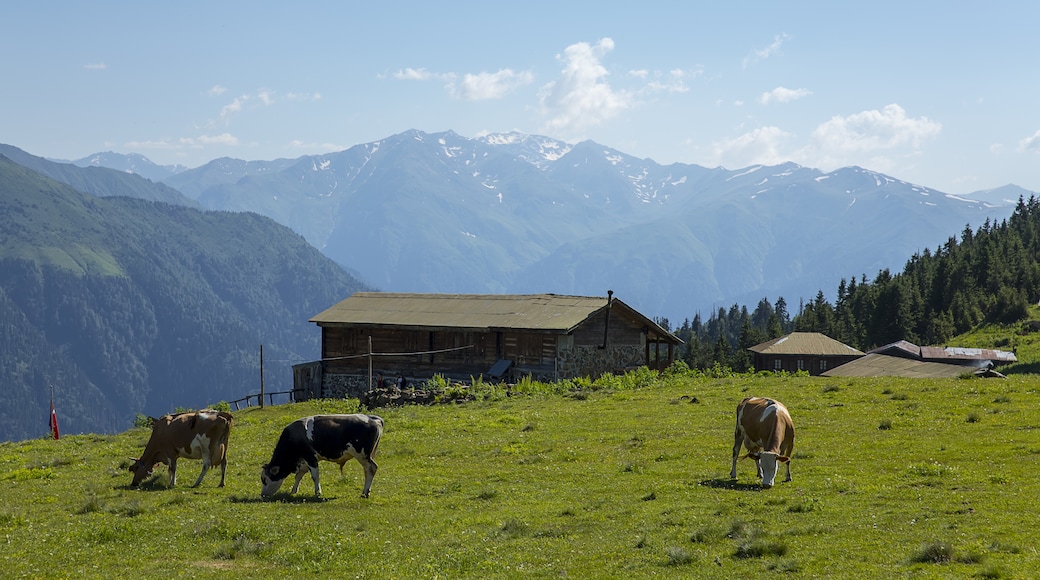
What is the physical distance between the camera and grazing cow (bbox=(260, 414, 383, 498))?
19.6m

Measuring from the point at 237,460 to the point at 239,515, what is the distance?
25.1 ft

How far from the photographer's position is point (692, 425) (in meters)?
28.8

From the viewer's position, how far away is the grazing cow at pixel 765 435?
1927cm

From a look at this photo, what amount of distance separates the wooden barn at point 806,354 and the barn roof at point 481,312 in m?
64.2

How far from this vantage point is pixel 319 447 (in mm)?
19578

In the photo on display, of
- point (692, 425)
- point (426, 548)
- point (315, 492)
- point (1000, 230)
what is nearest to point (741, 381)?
point (692, 425)

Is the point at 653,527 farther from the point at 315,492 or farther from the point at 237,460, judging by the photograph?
the point at 237,460

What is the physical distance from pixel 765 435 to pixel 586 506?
14.4 ft

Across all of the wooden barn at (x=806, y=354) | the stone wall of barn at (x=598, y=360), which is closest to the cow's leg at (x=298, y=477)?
the stone wall of barn at (x=598, y=360)

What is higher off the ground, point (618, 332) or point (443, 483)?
point (618, 332)

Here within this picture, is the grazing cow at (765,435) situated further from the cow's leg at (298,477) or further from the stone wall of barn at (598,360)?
the stone wall of barn at (598,360)

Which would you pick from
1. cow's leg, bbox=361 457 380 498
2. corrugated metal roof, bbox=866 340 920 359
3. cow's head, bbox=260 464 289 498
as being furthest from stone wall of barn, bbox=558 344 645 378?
corrugated metal roof, bbox=866 340 920 359

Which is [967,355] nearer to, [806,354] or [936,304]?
[806,354]

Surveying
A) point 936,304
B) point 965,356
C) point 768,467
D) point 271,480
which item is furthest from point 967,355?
point 271,480
